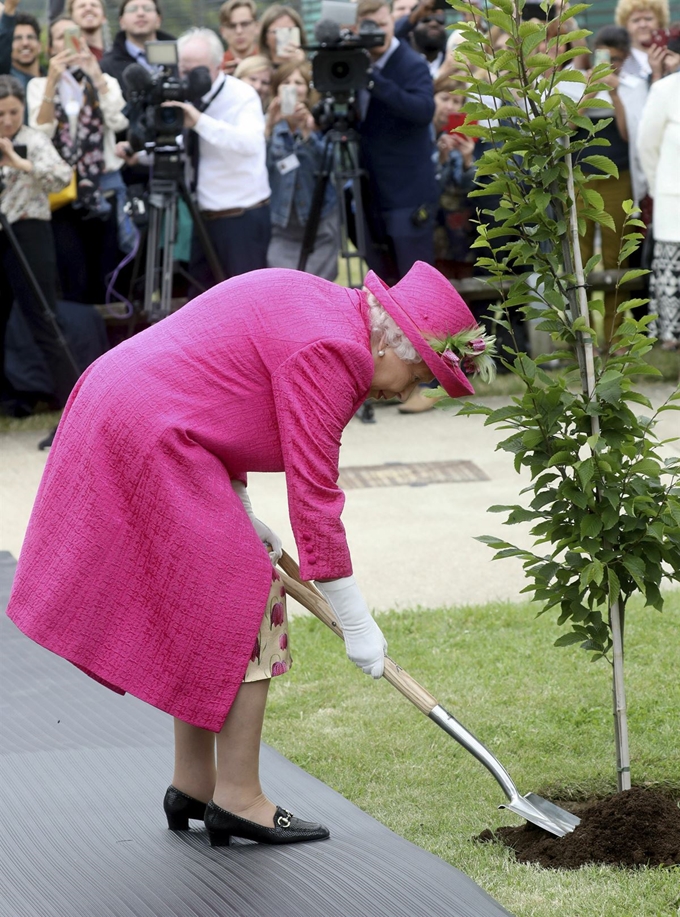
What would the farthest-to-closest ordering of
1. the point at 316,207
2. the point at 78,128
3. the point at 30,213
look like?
1. the point at 316,207
2. the point at 78,128
3. the point at 30,213

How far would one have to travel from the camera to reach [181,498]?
8.61 ft

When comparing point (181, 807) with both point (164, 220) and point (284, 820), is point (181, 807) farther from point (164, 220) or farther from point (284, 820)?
point (164, 220)

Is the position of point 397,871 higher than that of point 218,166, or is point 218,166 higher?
point 218,166

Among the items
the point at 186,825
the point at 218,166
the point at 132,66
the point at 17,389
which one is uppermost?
the point at 132,66

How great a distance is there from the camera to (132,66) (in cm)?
676

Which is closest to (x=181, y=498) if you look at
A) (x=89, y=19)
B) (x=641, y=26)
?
(x=89, y=19)

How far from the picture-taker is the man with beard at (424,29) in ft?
26.4

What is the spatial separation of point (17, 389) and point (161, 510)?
5.33 metres

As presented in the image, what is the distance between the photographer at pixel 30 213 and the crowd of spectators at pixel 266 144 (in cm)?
1

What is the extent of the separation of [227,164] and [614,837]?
5.25 meters

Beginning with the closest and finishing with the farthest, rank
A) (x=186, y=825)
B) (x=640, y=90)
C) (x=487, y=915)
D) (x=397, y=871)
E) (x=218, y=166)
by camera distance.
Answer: (x=487, y=915)
(x=397, y=871)
(x=186, y=825)
(x=218, y=166)
(x=640, y=90)

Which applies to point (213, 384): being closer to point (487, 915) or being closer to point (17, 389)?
point (487, 915)

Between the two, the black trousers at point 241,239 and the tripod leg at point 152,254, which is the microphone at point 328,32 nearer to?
the black trousers at point 241,239

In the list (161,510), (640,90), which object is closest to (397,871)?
(161,510)
